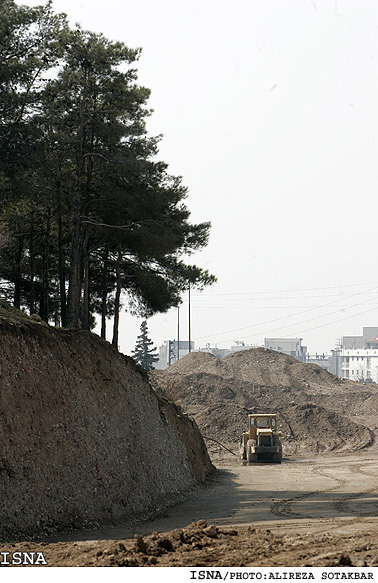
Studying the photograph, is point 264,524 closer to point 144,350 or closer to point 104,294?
point 104,294

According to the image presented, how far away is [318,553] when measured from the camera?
490 inches

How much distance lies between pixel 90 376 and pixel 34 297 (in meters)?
13.7

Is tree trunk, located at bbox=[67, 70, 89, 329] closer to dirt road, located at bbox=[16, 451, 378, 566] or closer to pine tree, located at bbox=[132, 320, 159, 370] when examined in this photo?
dirt road, located at bbox=[16, 451, 378, 566]

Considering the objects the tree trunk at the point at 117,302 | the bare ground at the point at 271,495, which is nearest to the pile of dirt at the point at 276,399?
the bare ground at the point at 271,495

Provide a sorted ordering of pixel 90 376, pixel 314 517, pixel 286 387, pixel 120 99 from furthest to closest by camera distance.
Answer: pixel 286 387
pixel 120 99
pixel 90 376
pixel 314 517

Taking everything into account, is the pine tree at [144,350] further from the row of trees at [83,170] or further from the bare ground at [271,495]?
the row of trees at [83,170]

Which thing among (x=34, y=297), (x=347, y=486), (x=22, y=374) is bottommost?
Result: (x=347, y=486)

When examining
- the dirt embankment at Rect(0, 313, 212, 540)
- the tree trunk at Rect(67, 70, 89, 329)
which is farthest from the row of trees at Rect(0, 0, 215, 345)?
the dirt embankment at Rect(0, 313, 212, 540)

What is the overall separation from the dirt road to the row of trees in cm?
953

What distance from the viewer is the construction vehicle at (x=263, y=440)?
3906cm

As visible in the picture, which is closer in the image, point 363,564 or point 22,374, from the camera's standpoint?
point 363,564

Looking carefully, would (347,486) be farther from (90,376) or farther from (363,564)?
(363,564)

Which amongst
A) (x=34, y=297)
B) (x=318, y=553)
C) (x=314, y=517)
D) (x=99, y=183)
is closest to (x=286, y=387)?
(x=34, y=297)

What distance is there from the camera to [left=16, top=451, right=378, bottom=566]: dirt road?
12211mm
